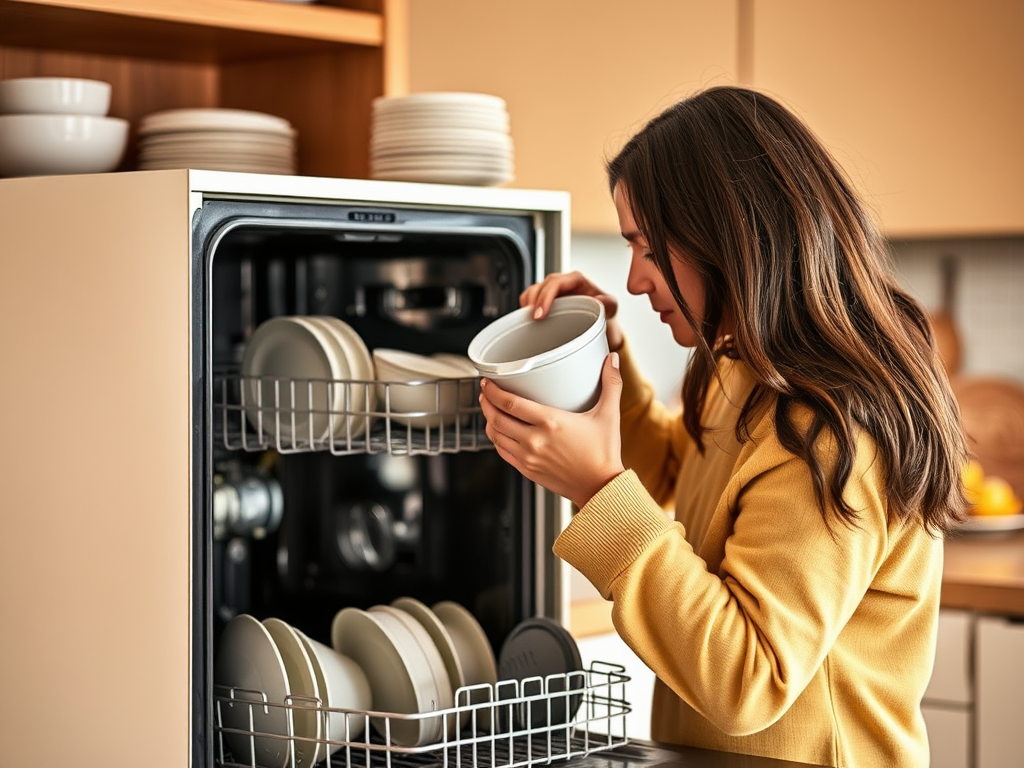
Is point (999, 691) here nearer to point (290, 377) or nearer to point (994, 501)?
point (994, 501)

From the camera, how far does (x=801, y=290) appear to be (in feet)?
4.00

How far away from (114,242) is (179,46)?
0.55 metres

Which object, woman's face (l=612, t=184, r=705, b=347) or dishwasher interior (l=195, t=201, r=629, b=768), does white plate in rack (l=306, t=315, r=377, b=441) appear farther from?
woman's face (l=612, t=184, r=705, b=347)

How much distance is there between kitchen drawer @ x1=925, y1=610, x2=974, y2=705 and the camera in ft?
7.41

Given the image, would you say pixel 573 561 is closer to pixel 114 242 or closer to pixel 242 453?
pixel 114 242

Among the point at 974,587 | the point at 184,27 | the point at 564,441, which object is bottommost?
the point at 974,587

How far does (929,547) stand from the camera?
126 centimetres

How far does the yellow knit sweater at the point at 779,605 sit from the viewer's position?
1.13 meters

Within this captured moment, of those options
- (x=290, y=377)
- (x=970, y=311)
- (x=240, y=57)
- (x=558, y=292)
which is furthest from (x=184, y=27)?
(x=970, y=311)

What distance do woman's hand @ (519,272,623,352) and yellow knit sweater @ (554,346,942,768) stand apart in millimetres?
224

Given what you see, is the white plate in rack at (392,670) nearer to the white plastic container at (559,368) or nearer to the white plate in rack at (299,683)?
the white plate in rack at (299,683)

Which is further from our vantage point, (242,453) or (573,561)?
(242,453)

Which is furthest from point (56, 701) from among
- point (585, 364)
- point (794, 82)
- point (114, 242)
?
point (794, 82)

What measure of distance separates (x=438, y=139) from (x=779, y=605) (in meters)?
0.73
